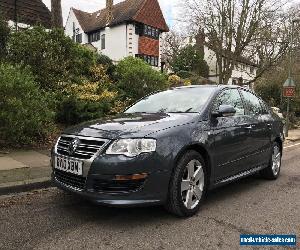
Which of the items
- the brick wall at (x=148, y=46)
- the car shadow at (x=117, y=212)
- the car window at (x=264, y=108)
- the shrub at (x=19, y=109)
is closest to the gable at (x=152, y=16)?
the brick wall at (x=148, y=46)

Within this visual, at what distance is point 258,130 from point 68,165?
3.25m

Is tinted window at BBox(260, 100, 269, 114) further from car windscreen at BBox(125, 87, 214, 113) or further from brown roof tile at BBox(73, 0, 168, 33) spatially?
brown roof tile at BBox(73, 0, 168, 33)

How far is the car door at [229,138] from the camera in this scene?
17.5 feet

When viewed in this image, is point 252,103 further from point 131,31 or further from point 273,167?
point 131,31

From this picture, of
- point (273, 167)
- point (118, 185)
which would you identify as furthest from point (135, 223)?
point (273, 167)

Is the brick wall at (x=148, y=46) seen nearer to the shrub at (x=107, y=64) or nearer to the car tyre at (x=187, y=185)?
the shrub at (x=107, y=64)

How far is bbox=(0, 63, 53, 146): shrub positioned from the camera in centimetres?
808

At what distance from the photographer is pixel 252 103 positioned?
267 inches

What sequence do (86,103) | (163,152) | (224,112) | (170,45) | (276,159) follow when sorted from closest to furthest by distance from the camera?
(163,152) → (224,112) → (276,159) → (86,103) → (170,45)

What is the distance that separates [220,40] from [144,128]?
24654mm

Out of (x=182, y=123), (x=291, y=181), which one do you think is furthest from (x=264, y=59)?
(x=182, y=123)

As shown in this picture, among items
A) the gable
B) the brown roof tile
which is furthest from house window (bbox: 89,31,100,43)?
the gable

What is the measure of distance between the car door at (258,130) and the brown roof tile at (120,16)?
31.7m

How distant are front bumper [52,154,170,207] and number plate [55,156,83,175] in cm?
12
